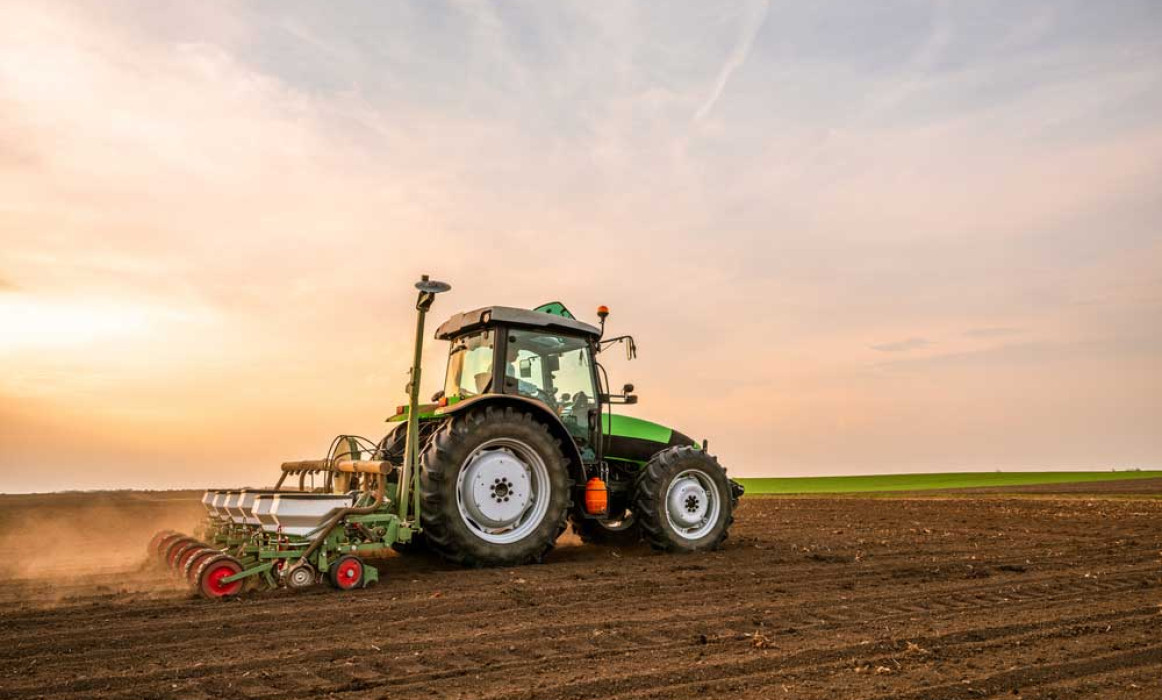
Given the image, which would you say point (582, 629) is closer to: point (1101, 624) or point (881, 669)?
point (881, 669)

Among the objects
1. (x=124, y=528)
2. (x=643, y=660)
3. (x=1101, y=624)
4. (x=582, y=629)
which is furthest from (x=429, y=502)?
(x=124, y=528)

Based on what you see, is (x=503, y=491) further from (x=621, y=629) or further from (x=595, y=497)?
(x=621, y=629)

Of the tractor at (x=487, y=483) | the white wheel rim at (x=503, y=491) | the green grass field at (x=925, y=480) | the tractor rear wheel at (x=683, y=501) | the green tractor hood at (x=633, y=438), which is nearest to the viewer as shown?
the tractor at (x=487, y=483)

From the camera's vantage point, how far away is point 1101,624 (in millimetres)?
5602

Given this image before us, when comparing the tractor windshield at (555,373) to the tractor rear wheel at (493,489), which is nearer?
the tractor rear wheel at (493,489)

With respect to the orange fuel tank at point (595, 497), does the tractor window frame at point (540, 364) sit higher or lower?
higher

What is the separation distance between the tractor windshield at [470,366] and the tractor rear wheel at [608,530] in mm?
1976

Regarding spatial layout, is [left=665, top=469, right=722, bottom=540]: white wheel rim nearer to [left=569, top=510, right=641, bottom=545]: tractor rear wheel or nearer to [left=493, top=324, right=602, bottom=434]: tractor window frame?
[left=569, top=510, right=641, bottom=545]: tractor rear wheel

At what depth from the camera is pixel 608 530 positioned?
9.76 m

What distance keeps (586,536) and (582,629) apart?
4848 mm

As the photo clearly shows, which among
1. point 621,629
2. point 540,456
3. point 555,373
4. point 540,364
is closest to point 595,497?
point 540,456

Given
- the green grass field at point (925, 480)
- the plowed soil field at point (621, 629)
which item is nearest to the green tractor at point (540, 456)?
the plowed soil field at point (621, 629)

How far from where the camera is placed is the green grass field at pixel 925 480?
31891mm

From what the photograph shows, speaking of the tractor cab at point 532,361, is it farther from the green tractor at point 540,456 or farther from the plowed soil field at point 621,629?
the plowed soil field at point 621,629
